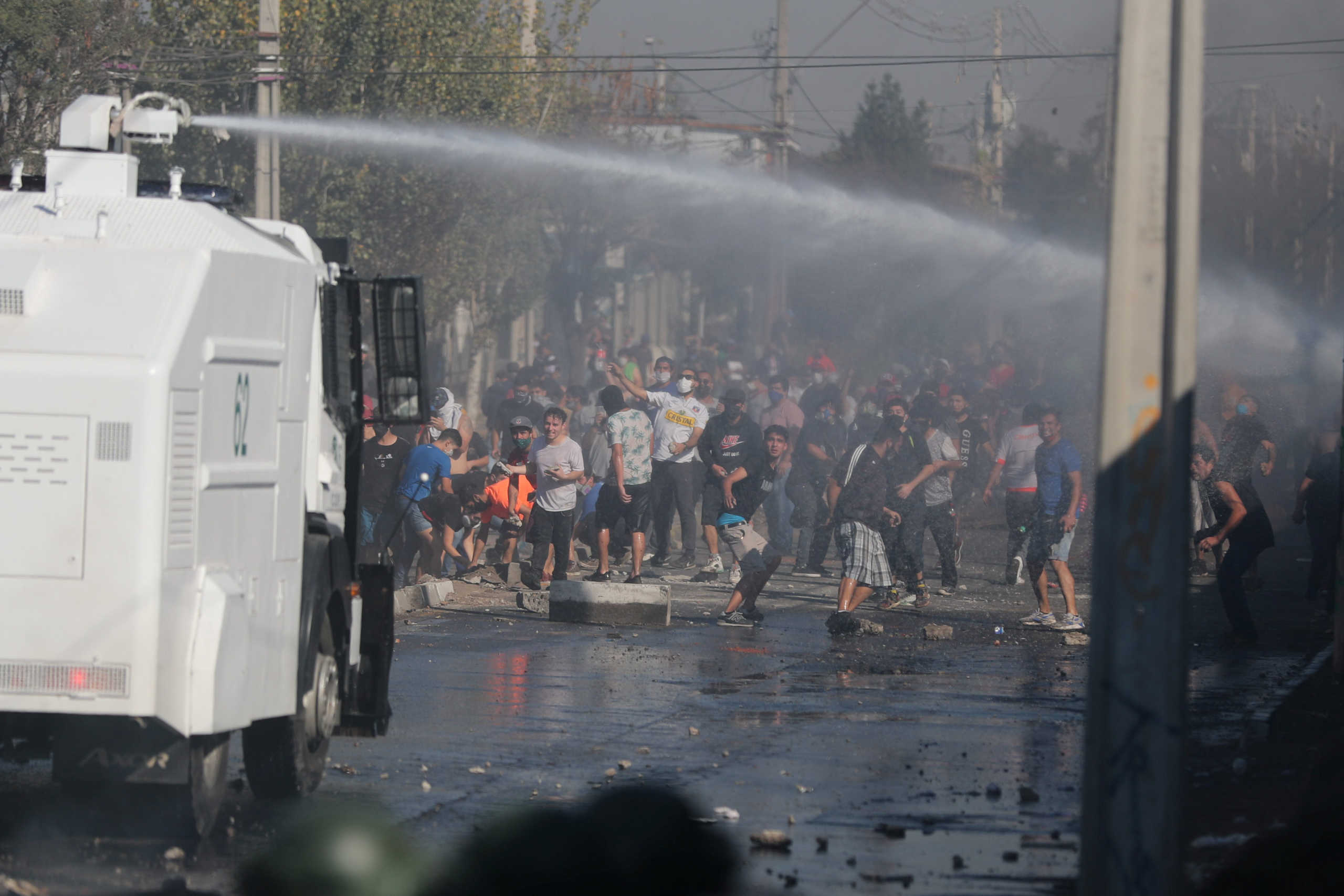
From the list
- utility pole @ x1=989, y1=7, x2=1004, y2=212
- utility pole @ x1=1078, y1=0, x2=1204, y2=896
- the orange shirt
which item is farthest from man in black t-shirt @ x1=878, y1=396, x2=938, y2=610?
utility pole @ x1=989, y1=7, x2=1004, y2=212

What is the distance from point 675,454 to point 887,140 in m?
35.6

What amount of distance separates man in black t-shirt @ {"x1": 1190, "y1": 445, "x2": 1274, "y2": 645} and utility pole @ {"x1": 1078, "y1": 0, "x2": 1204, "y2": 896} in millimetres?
8828

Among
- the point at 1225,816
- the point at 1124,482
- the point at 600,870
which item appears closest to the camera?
the point at 1124,482

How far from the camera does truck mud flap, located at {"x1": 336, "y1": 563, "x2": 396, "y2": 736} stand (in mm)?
7594

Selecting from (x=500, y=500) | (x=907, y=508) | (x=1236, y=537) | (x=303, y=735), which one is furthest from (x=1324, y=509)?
(x=303, y=735)

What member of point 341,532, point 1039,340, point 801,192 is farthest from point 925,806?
point 1039,340

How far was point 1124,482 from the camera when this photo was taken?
468 centimetres

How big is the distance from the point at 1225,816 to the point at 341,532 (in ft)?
12.8

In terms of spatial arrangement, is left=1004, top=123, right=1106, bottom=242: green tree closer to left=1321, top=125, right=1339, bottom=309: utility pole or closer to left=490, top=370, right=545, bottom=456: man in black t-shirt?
left=1321, top=125, right=1339, bottom=309: utility pole

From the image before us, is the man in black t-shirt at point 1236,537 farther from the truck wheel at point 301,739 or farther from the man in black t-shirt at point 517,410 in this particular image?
the man in black t-shirt at point 517,410

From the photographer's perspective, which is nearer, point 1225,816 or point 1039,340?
point 1225,816

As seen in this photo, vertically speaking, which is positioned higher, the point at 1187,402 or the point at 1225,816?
the point at 1187,402

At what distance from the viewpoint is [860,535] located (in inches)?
528

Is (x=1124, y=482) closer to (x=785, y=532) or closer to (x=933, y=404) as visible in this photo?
(x=933, y=404)
